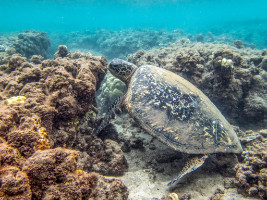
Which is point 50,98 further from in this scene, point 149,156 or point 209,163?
point 209,163

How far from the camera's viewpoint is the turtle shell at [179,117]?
9.84 ft

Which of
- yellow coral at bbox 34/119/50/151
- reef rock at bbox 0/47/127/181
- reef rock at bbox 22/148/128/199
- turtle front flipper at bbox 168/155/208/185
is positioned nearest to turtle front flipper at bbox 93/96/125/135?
reef rock at bbox 0/47/127/181

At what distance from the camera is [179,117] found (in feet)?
10.4

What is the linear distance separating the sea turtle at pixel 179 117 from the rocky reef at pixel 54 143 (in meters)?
0.71

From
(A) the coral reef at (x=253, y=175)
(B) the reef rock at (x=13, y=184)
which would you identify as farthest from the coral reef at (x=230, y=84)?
(B) the reef rock at (x=13, y=184)

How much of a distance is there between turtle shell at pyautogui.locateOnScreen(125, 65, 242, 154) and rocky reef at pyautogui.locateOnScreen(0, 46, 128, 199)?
103 cm

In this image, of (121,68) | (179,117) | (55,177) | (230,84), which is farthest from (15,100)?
(230,84)

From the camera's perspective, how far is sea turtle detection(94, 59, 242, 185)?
2.99m

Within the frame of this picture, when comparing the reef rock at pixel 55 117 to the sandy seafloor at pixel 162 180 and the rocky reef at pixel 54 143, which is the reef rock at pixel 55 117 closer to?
the rocky reef at pixel 54 143

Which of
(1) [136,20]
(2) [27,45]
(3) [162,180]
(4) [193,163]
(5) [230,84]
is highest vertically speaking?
(1) [136,20]

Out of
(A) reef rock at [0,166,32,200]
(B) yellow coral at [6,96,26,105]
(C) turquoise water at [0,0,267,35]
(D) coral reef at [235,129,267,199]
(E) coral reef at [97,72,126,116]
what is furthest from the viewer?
(C) turquoise water at [0,0,267,35]

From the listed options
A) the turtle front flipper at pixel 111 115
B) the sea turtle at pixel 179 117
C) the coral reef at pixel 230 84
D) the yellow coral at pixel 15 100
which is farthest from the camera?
the coral reef at pixel 230 84

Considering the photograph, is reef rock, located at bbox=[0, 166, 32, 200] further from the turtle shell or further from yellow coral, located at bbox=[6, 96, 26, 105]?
the turtle shell

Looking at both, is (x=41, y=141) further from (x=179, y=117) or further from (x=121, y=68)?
(x=121, y=68)
